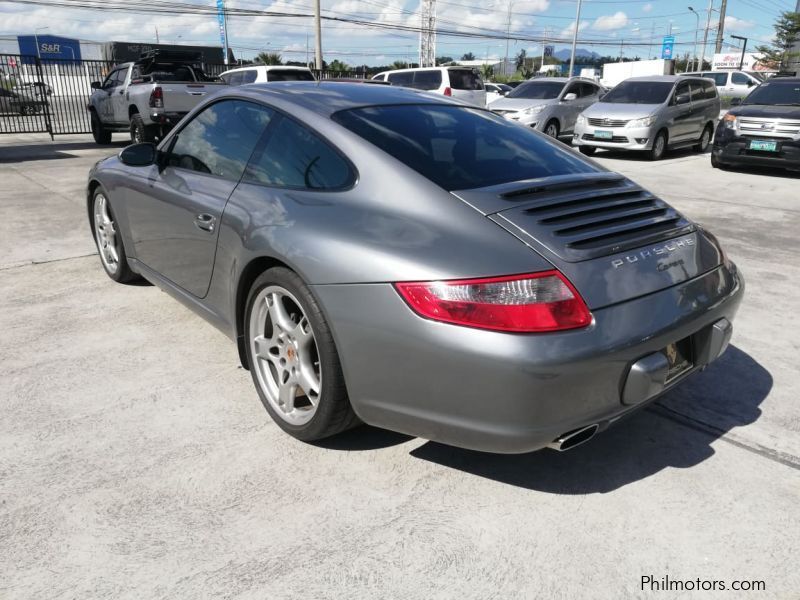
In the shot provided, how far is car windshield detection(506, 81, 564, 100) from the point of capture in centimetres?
1485

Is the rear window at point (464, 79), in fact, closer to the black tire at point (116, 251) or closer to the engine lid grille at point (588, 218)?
the black tire at point (116, 251)

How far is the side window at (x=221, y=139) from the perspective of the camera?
10.1 feet

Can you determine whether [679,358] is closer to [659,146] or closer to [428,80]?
[659,146]

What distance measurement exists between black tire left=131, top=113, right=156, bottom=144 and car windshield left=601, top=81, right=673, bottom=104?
9007 millimetres

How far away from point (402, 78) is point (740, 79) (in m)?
16.1

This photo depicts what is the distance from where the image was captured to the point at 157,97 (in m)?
11.5

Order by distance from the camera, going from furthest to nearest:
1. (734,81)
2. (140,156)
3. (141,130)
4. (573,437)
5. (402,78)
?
(734,81)
(402,78)
(141,130)
(140,156)
(573,437)

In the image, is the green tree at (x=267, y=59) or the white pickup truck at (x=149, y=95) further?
the green tree at (x=267, y=59)

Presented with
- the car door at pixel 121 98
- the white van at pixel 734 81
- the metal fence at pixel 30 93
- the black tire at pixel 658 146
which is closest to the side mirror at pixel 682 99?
the black tire at pixel 658 146

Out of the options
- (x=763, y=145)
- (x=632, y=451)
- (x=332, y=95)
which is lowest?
(x=632, y=451)

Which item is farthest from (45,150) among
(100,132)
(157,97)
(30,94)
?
(30,94)

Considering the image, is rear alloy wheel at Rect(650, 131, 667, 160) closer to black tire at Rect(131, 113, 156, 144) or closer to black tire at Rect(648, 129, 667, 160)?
black tire at Rect(648, 129, 667, 160)

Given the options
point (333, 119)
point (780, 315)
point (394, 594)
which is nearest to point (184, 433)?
point (394, 594)

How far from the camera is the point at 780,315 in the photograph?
14.0ft
